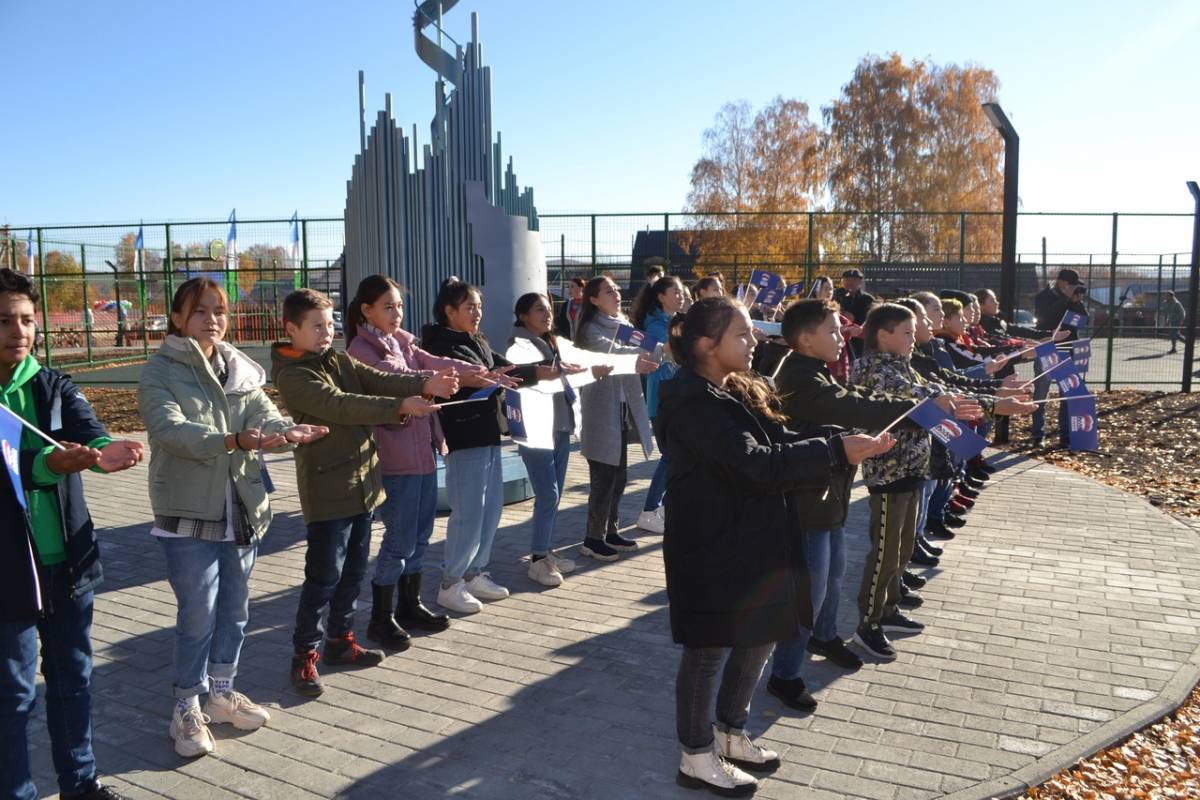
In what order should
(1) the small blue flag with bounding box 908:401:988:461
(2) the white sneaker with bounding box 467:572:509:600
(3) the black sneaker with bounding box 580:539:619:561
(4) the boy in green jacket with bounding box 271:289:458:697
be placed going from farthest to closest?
(3) the black sneaker with bounding box 580:539:619:561, (2) the white sneaker with bounding box 467:572:509:600, (4) the boy in green jacket with bounding box 271:289:458:697, (1) the small blue flag with bounding box 908:401:988:461

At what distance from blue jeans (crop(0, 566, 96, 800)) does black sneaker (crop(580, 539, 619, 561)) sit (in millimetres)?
3638

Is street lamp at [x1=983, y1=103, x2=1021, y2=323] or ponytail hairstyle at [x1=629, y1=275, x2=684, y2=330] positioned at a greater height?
street lamp at [x1=983, y1=103, x2=1021, y2=323]

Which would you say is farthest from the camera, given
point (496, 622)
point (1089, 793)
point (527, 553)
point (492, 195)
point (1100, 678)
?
point (492, 195)

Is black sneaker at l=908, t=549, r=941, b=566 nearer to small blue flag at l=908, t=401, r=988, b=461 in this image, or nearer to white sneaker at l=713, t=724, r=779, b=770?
small blue flag at l=908, t=401, r=988, b=461

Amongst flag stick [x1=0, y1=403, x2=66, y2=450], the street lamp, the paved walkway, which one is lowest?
the paved walkway

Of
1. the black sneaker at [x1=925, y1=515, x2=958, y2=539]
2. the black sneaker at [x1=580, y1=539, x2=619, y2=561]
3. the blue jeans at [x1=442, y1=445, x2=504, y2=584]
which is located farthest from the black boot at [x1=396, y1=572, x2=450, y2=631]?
the black sneaker at [x1=925, y1=515, x2=958, y2=539]

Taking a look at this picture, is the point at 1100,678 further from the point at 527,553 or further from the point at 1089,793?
the point at 527,553

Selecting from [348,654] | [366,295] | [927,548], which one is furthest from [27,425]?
[927,548]

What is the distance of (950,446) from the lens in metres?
3.95

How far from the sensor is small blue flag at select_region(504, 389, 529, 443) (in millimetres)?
5320

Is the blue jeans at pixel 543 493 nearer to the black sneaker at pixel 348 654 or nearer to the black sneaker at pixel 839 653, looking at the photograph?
the black sneaker at pixel 348 654

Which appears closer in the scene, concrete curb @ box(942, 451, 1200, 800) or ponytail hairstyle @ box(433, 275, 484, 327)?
concrete curb @ box(942, 451, 1200, 800)

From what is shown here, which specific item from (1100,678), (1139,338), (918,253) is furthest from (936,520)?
(1139,338)

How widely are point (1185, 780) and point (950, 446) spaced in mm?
1505
